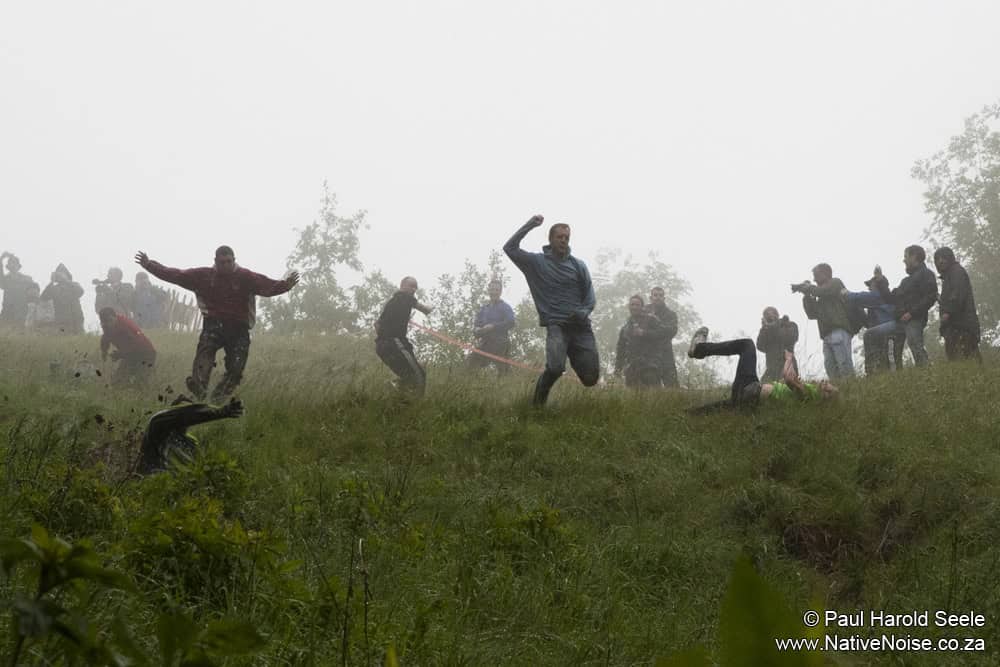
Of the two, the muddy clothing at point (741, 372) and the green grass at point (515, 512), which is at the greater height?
the muddy clothing at point (741, 372)

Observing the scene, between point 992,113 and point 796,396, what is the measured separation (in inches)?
966

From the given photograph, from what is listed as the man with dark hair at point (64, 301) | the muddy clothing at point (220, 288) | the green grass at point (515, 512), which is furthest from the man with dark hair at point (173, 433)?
the man with dark hair at point (64, 301)

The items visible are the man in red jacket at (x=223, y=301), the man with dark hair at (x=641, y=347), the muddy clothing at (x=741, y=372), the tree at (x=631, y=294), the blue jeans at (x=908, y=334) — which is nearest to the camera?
the muddy clothing at (x=741, y=372)

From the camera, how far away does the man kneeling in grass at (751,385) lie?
27.3ft

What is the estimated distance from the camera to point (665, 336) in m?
13.3

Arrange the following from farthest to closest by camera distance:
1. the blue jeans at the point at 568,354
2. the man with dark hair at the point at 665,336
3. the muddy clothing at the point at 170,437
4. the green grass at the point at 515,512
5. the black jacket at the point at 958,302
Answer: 1. the man with dark hair at the point at 665,336
2. the black jacket at the point at 958,302
3. the blue jeans at the point at 568,354
4. the muddy clothing at the point at 170,437
5. the green grass at the point at 515,512

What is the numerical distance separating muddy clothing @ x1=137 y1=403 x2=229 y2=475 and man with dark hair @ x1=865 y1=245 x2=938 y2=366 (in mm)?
9877

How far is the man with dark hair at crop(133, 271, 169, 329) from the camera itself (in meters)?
20.6

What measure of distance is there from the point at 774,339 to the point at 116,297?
1679 centimetres

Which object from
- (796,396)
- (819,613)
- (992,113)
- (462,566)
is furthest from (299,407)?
(992,113)

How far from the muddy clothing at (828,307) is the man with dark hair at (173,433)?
9.60 meters

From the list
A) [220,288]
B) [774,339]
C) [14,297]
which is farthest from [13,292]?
[774,339]

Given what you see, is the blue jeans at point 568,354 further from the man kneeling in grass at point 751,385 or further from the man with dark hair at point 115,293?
the man with dark hair at point 115,293

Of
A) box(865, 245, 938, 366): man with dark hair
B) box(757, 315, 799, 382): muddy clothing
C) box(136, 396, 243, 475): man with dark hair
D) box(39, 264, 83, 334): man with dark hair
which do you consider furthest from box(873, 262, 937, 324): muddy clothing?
box(39, 264, 83, 334): man with dark hair
